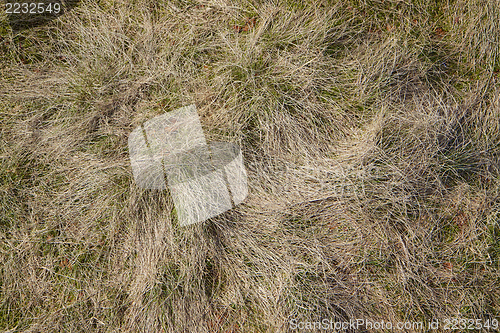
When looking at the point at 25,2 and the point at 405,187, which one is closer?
the point at 405,187

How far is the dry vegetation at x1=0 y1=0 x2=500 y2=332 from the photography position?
2434 mm

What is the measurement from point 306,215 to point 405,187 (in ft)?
2.44

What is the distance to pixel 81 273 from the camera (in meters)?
2.50

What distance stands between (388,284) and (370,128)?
3.82 feet

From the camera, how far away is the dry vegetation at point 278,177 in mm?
2434

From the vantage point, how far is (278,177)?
247 cm

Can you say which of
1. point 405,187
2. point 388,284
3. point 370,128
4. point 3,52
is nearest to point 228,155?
point 370,128

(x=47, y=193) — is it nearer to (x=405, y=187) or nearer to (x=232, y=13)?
(x=232, y=13)

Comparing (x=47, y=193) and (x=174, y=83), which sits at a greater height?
(x=174, y=83)

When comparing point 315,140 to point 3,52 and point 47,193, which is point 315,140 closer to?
point 47,193

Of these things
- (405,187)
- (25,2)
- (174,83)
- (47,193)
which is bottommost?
(405,187)

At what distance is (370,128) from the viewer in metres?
2.45

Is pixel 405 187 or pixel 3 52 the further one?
pixel 3 52

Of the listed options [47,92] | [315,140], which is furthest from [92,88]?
[315,140]
